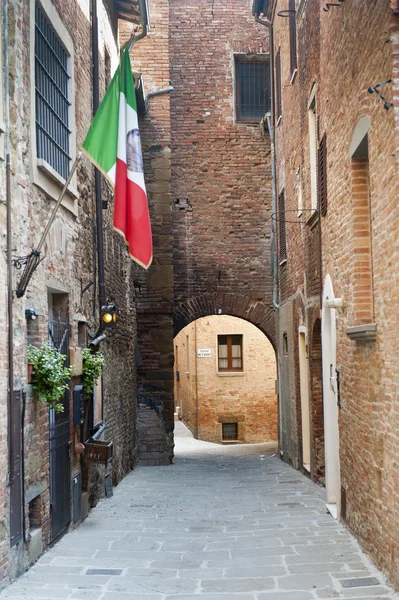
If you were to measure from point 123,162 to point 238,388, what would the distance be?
18.9 m

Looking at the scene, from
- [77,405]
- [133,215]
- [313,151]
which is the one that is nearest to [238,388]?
[313,151]

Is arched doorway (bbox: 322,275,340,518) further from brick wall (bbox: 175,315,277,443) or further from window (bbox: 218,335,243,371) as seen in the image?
window (bbox: 218,335,243,371)

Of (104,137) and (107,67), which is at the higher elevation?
(107,67)

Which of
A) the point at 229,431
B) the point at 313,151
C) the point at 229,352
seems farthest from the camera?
the point at 229,352

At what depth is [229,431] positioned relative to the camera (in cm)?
2528

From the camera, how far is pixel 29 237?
6.66 metres

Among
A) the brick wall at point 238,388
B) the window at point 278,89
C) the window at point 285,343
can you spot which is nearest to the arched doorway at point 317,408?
the window at point 285,343

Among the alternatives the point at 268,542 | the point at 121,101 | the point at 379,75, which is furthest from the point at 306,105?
the point at 268,542

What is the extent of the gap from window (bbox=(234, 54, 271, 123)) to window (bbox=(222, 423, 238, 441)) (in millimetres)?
11385

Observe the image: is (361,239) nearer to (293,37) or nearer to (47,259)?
(47,259)

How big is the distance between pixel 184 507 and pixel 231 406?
606 inches

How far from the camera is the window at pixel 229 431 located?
25247mm

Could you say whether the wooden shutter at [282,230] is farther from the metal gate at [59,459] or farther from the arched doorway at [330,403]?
the metal gate at [59,459]

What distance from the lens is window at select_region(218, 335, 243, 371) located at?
1010 inches
